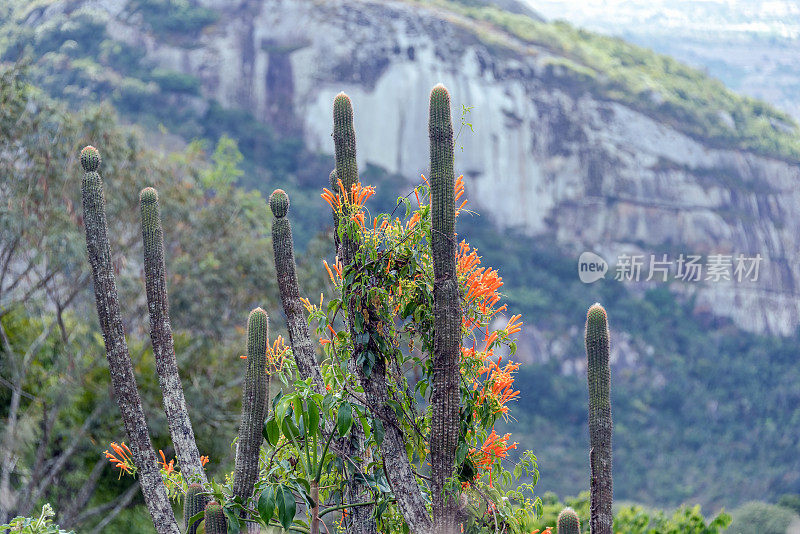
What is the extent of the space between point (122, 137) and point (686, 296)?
95.1 ft

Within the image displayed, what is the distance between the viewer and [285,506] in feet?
9.84

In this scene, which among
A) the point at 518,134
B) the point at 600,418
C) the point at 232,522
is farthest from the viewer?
the point at 518,134

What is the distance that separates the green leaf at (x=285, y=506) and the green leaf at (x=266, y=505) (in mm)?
23

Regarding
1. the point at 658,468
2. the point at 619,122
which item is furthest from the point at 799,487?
the point at 619,122

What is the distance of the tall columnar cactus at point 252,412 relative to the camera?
11.0 ft

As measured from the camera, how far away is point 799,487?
2680 centimetres

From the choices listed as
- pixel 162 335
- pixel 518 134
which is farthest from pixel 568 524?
pixel 518 134

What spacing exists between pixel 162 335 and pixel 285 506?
55.5 inches

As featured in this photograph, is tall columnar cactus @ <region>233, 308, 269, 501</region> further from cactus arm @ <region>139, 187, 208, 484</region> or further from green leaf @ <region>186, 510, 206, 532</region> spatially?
cactus arm @ <region>139, 187, 208, 484</region>

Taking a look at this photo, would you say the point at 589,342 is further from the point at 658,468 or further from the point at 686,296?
the point at 686,296

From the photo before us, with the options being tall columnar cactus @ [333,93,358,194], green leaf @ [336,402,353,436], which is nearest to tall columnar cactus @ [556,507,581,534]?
green leaf @ [336,402,353,436]

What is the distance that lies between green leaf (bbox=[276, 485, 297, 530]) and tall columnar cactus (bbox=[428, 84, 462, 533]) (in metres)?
0.53

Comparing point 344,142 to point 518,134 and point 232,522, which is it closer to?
point 232,522

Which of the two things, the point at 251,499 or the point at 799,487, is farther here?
the point at 799,487
